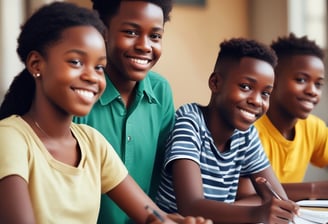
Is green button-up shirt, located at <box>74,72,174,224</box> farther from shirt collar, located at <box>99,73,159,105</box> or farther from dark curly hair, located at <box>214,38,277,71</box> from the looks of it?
dark curly hair, located at <box>214,38,277,71</box>

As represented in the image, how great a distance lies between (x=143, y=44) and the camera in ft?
4.17

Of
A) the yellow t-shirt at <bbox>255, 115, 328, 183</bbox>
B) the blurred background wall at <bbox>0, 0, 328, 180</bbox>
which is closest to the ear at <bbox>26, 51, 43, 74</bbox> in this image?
Answer: the yellow t-shirt at <bbox>255, 115, 328, 183</bbox>

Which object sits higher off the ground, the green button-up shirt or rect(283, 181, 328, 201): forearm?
the green button-up shirt

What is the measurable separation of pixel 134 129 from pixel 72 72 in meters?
0.35

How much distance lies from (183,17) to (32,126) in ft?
7.55

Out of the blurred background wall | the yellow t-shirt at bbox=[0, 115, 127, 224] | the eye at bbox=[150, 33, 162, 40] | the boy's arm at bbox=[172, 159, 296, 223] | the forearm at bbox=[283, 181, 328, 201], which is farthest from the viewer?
the blurred background wall

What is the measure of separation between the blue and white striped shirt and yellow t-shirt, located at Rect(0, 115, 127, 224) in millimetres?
259

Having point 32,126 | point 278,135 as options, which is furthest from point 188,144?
point 278,135

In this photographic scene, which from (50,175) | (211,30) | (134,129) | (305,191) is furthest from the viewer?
(211,30)

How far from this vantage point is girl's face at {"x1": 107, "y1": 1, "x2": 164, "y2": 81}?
1.27 meters

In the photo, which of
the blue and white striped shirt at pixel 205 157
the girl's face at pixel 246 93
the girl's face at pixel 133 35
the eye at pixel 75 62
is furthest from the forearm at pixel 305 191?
the eye at pixel 75 62

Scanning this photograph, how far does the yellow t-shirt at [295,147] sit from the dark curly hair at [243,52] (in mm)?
351

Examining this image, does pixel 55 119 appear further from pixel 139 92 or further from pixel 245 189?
pixel 245 189

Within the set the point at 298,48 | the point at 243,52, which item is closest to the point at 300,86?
the point at 298,48
